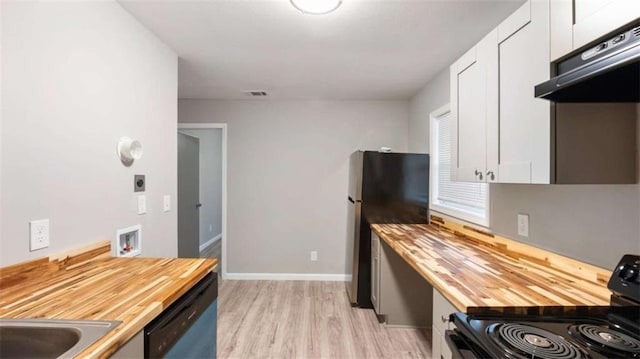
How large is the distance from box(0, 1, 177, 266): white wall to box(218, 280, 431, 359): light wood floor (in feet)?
3.38

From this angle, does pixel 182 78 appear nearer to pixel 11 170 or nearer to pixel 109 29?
pixel 109 29

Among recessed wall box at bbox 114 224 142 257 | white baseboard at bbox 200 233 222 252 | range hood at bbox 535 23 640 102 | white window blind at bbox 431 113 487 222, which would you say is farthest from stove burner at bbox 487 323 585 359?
white baseboard at bbox 200 233 222 252

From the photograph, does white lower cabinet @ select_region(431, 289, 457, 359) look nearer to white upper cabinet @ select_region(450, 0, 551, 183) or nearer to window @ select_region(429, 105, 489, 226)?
white upper cabinet @ select_region(450, 0, 551, 183)

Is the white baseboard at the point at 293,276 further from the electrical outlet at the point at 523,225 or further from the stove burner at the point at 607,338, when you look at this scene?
the stove burner at the point at 607,338

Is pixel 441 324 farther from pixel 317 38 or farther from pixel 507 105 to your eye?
pixel 317 38

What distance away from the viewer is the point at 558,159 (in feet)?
3.90

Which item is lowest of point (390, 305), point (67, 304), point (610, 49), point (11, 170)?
point (390, 305)

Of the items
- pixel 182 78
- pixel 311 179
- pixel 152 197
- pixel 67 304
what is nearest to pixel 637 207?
pixel 67 304

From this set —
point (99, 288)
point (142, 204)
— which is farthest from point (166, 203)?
point (99, 288)

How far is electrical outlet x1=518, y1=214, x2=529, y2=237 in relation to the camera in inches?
69.8

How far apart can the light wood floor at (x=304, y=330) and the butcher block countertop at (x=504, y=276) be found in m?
0.86

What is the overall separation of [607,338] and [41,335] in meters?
1.66

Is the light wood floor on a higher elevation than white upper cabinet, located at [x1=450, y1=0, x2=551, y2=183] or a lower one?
lower

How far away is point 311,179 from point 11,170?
2954 millimetres
